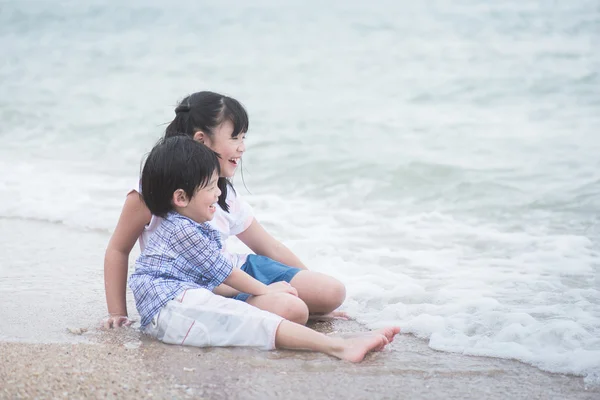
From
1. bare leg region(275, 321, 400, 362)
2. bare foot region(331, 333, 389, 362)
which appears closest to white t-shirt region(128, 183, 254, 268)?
bare leg region(275, 321, 400, 362)

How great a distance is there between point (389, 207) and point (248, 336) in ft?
10.5

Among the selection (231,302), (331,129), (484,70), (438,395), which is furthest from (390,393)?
(484,70)

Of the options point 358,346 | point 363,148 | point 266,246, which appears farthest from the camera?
point 363,148

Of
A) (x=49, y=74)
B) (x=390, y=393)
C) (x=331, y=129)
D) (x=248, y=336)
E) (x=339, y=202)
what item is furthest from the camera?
(x=49, y=74)

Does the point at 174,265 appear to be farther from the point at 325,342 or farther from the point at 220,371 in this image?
the point at 325,342

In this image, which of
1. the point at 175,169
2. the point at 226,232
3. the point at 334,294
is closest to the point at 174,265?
the point at 175,169

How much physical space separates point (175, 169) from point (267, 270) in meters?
0.73

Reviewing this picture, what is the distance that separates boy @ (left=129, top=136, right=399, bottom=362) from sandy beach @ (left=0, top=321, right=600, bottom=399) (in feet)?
0.19

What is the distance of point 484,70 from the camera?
11203mm

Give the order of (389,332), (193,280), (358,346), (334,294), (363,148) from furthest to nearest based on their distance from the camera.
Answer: (363,148)
(334,294)
(193,280)
(389,332)
(358,346)

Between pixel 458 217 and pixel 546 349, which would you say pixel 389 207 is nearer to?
pixel 458 217

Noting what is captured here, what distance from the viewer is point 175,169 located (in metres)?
2.92

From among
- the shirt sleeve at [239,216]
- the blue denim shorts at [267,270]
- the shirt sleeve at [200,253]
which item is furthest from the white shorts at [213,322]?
the shirt sleeve at [239,216]

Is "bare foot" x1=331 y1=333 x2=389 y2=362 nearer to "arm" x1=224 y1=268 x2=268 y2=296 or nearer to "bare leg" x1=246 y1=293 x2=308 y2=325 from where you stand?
"bare leg" x1=246 y1=293 x2=308 y2=325
